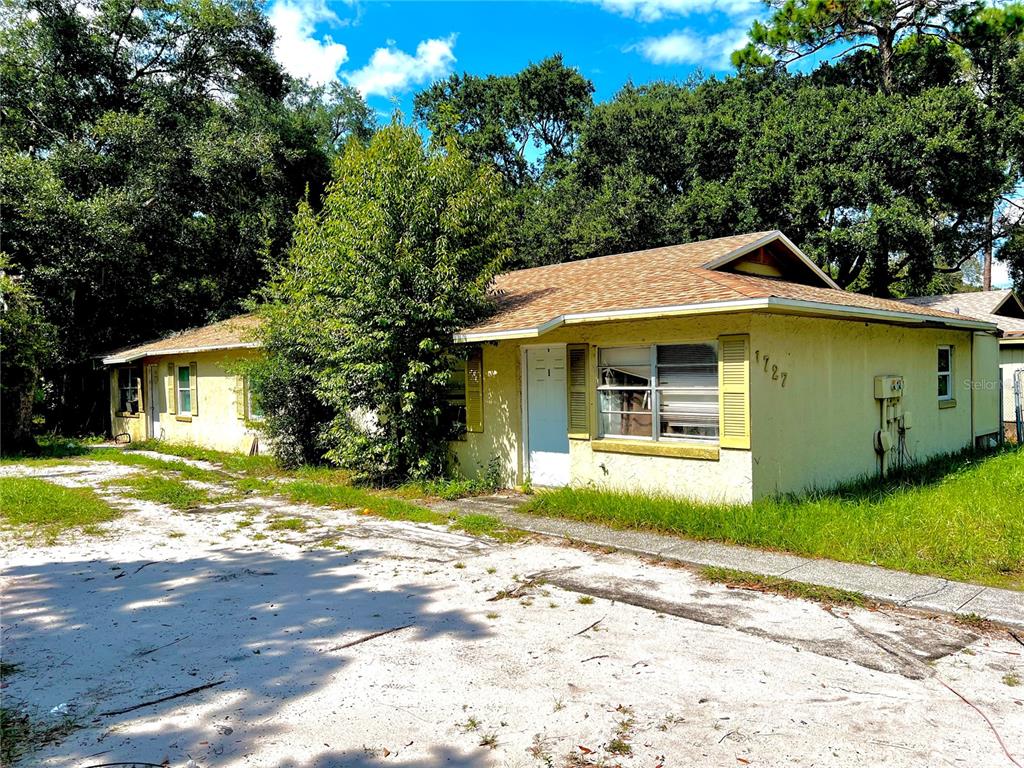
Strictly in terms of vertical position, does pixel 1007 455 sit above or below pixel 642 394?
below

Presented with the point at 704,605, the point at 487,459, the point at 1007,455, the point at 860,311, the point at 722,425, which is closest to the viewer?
the point at 704,605

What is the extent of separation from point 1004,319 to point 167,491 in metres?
21.7

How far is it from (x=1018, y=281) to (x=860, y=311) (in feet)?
76.3

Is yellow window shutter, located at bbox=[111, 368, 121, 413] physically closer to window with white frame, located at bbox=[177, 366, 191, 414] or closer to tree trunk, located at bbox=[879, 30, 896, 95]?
window with white frame, located at bbox=[177, 366, 191, 414]

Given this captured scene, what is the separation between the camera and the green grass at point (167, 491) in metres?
10.8

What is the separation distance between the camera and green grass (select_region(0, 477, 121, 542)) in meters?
8.95

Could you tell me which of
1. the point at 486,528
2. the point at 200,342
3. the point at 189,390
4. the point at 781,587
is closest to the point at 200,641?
the point at 486,528

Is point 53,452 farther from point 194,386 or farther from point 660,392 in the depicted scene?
point 660,392

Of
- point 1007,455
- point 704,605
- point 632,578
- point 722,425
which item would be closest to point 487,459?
point 722,425

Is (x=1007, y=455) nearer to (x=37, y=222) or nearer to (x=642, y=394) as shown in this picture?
(x=642, y=394)

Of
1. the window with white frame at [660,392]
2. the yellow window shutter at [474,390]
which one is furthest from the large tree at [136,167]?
the window with white frame at [660,392]

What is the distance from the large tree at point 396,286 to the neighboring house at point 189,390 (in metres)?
4.02

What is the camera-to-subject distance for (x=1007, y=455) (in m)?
12.4

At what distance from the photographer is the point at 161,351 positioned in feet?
60.5
